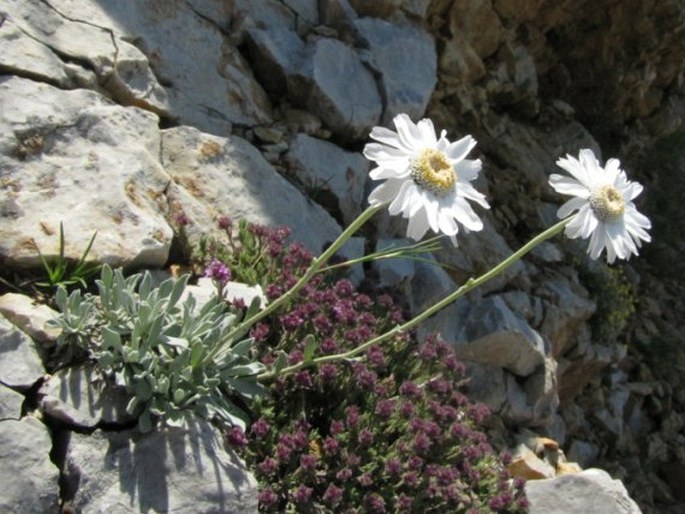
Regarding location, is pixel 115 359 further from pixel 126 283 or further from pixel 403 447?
pixel 403 447

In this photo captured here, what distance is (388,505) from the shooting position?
14.2ft

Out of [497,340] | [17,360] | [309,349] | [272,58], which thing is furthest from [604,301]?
[17,360]

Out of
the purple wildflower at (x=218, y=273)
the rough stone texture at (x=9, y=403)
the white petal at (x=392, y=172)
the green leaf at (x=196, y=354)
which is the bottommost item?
the rough stone texture at (x=9, y=403)

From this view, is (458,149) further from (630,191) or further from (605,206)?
(630,191)

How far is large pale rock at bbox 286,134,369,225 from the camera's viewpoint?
6.10 metres

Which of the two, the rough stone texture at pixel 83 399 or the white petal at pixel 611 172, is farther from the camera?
the white petal at pixel 611 172

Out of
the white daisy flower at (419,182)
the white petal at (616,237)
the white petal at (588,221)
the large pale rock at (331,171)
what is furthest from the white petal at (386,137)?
the large pale rock at (331,171)

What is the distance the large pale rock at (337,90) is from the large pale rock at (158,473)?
302 centimetres

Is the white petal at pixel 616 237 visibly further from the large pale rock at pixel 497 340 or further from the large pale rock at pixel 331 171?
the large pale rock at pixel 497 340

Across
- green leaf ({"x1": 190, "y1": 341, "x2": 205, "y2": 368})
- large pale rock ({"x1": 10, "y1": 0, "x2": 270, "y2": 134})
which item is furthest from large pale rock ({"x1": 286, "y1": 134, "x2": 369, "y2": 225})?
green leaf ({"x1": 190, "y1": 341, "x2": 205, "y2": 368})

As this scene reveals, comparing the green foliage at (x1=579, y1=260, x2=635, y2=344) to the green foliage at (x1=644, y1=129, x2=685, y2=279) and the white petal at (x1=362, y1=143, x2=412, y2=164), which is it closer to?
the green foliage at (x1=644, y1=129, x2=685, y2=279)

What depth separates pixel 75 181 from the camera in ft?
14.9

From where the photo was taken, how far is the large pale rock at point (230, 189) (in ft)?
16.9

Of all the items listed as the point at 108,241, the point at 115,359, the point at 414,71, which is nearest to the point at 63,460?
the point at 115,359
